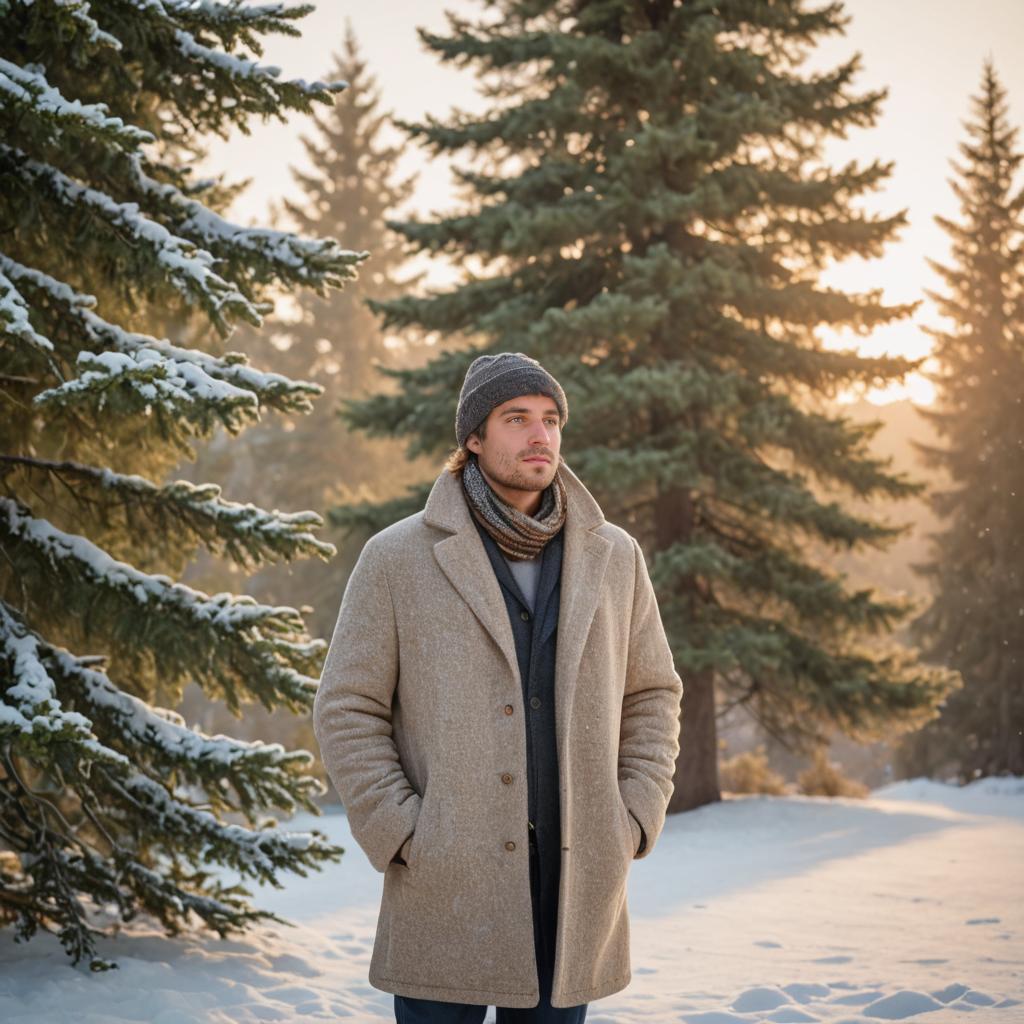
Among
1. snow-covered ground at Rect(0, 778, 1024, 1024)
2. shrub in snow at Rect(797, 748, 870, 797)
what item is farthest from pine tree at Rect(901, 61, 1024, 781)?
snow-covered ground at Rect(0, 778, 1024, 1024)

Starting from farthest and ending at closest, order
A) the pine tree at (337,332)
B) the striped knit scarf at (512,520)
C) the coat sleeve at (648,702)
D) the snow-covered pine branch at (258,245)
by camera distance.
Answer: the pine tree at (337,332)
the snow-covered pine branch at (258,245)
the coat sleeve at (648,702)
the striped knit scarf at (512,520)

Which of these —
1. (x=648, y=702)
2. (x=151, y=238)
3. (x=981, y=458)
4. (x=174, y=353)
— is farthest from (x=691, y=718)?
(x=981, y=458)

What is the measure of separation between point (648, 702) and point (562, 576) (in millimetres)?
556

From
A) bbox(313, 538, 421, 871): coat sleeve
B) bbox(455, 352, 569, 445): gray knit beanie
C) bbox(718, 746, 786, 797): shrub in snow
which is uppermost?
bbox(455, 352, 569, 445): gray knit beanie

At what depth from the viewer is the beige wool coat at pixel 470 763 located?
2711mm

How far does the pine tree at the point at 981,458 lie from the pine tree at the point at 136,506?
71.7 feet

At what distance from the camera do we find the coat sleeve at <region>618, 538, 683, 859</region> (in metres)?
3.11

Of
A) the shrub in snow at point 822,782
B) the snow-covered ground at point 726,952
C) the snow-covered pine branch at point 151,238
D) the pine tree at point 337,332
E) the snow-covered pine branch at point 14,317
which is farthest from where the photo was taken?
the pine tree at point 337,332

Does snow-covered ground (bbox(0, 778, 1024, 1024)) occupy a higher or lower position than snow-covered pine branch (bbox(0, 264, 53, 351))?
lower

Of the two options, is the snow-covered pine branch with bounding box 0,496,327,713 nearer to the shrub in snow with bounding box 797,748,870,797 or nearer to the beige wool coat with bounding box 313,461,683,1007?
the beige wool coat with bounding box 313,461,683,1007

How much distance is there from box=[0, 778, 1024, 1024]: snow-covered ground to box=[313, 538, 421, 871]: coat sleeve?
2782mm

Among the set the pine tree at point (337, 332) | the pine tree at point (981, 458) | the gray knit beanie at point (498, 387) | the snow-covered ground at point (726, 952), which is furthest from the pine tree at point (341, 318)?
the gray knit beanie at point (498, 387)

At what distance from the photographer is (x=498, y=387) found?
10.1 feet

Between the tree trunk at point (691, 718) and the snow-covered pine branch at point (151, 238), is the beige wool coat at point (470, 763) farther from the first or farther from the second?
the tree trunk at point (691, 718)
